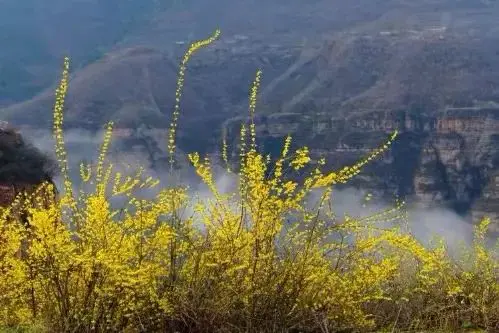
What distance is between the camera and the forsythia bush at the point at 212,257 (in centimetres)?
623

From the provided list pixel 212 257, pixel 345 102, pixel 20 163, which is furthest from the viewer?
pixel 345 102

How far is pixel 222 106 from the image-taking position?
495 feet

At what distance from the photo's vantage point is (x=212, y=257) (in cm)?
642

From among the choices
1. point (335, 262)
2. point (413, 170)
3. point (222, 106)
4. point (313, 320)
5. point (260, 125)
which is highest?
point (222, 106)

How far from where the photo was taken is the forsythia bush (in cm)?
623

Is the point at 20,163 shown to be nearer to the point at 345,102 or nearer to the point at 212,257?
the point at 212,257

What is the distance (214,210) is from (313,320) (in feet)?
4.06

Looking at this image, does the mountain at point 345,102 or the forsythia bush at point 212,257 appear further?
the mountain at point 345,102

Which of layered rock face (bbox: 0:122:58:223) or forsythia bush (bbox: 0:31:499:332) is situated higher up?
layered rock face (bbox: 0:122:58:223)

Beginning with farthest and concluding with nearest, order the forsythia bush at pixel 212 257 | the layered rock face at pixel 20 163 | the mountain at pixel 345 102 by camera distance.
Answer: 1. the mountain at pixel 345 102
2. the layered rock face at pixel 20 163
3. the forsythia bush at pixel 212 257

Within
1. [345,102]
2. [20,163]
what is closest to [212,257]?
[20,163]

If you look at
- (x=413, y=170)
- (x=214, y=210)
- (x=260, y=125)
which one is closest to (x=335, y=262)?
(x=214, y=210)

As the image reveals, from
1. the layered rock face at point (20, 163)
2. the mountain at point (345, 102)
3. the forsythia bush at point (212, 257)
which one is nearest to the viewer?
the forsythia bush at point (212, 257)

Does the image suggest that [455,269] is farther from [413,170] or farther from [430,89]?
[430,89]
